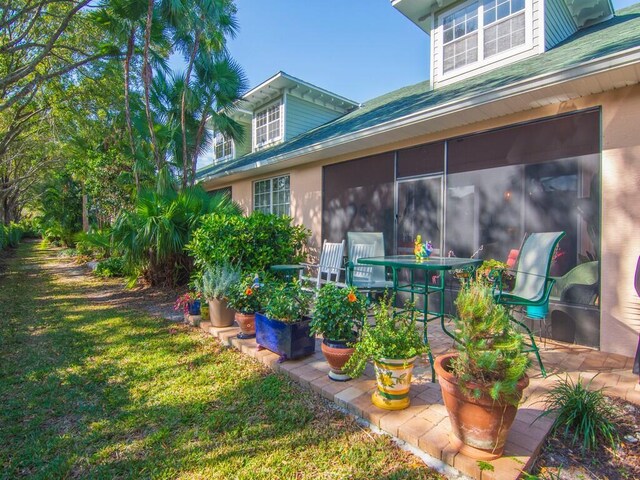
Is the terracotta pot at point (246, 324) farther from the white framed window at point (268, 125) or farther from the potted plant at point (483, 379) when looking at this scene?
the white framed window at point (268, 125)

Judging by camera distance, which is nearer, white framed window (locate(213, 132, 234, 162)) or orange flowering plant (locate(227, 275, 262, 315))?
orange flowering plant (locate(227, 275, 262, 315))

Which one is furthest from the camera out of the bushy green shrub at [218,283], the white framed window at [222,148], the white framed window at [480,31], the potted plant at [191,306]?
the white framed window at [222,148]

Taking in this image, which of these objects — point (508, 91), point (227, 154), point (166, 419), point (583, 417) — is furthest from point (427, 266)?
point (227, 154)

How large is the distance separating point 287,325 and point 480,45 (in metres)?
5.85

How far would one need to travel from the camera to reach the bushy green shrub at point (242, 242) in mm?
4996

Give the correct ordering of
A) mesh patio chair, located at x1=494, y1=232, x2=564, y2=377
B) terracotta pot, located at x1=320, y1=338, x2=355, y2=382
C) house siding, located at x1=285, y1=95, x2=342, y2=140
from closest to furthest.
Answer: terracotta pot, located at x1=320, y1=338, x2=355, y2=382, mesh patio chair, located at x1=494, y1=232, x2=564, y2=377, house siding, located at x1=285, y1=95, x2=342, y2=140

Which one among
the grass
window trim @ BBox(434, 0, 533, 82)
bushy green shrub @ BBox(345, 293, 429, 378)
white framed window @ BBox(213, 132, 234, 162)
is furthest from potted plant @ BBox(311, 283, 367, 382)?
white framed window @ BBox(213, 132, 234, 162)

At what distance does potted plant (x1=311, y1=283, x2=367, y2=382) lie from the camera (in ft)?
8.73

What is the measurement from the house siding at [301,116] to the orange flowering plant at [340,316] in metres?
7.78

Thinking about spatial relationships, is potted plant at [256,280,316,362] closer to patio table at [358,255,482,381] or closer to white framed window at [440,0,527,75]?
patio table at [358,255,482,381]

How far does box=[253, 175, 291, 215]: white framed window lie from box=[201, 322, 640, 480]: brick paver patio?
466 centimetres

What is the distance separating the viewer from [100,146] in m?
11.1

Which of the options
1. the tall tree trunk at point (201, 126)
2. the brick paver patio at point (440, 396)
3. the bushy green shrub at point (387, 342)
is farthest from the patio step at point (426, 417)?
the tall tree trunk at point (201, 126)

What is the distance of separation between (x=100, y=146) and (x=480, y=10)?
37.5 feet
